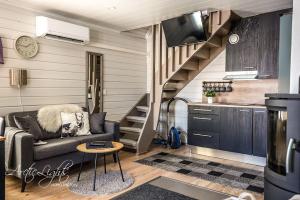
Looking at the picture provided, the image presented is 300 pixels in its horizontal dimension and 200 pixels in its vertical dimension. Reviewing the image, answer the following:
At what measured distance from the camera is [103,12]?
3.77m

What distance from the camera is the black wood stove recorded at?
1.77 meters

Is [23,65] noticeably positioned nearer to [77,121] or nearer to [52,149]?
[77,121]

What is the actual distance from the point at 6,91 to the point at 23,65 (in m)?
0.45

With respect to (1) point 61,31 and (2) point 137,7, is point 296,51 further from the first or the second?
(1) point 61,31

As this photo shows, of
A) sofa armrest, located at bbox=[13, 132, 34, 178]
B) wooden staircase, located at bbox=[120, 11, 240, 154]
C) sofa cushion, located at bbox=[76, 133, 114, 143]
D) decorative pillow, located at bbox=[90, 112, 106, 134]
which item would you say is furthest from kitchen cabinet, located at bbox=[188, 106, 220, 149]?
sofa armrest, located at bbox=[13, 132, 34, 178]

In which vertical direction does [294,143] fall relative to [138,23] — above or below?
below

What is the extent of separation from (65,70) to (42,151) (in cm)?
167

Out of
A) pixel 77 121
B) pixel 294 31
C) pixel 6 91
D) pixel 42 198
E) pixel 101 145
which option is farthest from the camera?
pixel 77 121

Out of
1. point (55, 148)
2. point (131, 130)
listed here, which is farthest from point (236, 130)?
point (55, 148)

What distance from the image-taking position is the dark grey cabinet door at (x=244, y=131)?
3.67 metres

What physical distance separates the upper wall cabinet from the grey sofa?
2553 millimetres

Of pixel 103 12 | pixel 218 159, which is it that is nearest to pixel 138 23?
pixel 103 12

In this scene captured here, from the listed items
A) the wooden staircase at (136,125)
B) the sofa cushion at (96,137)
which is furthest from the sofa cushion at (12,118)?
the wooden staircase at (136,125)

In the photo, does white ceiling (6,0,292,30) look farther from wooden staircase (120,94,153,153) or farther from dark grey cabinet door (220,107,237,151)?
wooden staircase (120,94,153,153)
